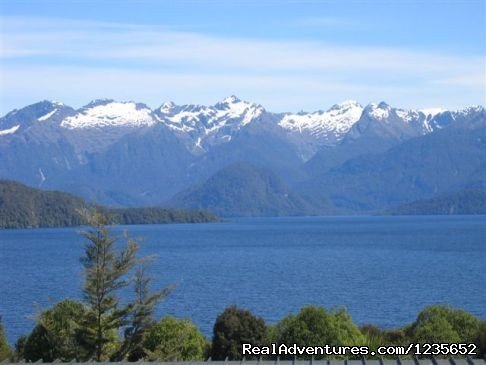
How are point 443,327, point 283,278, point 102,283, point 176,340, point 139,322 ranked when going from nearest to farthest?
point 102,283 → point 139,322 → point 176,340 → point 443,327 → point 283,278

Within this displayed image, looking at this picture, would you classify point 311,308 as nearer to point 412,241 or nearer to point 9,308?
point 9,308

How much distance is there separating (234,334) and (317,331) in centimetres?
287

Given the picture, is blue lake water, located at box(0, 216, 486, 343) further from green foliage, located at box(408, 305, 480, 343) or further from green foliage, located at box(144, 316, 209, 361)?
green foliage, located at box(408, 305, 480, 343)

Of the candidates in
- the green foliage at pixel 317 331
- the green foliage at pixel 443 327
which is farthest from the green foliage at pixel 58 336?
the green foliage at pixel 443 327

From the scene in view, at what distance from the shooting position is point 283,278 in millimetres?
84562

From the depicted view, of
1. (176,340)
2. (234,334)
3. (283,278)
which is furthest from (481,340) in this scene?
(283,278)

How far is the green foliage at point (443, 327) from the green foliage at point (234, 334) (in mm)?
5878

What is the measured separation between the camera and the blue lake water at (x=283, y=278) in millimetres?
59969

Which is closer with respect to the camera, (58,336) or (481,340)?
(58,336)

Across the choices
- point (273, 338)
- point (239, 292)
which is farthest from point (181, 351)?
point (239, 292)

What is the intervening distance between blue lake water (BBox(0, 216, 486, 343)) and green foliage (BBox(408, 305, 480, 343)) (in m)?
9.16

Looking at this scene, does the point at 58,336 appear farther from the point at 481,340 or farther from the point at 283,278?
the point at 283,278

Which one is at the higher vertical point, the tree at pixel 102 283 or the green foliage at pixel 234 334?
the tree at pixel 102 283

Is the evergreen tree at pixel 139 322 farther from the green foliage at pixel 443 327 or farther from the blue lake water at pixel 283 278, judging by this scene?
Result: the green foliage at pixel 443 327
